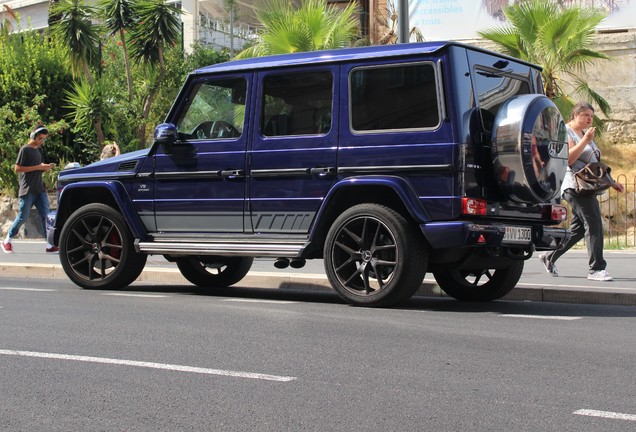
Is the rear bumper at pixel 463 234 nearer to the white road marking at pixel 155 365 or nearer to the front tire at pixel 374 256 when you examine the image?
the front tire at pixel 374 256

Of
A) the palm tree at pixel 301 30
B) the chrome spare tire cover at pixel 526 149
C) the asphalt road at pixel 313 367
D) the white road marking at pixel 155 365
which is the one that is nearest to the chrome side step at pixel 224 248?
the asphalt road at pixel 313 367

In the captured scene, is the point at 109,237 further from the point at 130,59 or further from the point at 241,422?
the point at 130,59

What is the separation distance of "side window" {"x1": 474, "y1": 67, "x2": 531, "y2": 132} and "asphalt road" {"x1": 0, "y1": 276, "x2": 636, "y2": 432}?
1.64 meters

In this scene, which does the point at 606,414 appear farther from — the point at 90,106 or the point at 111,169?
the point at 90,106

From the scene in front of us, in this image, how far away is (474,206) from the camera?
8508mm

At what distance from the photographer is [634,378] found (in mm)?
5832

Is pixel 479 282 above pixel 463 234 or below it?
below

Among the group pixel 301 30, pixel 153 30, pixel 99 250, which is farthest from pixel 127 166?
pixel 153 30

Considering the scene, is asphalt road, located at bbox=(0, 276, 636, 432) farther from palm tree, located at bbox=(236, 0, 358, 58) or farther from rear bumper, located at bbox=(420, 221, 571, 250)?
palm tree, located at bbox=(236, 0, 358, 58)

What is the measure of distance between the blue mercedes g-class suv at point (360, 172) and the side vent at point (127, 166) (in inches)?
0.7

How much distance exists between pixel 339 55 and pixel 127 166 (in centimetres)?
256

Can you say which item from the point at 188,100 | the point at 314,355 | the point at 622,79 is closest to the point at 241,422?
the point at 314,355

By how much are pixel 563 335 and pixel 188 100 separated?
14.9ft

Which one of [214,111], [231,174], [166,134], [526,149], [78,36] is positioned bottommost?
[231,174]
